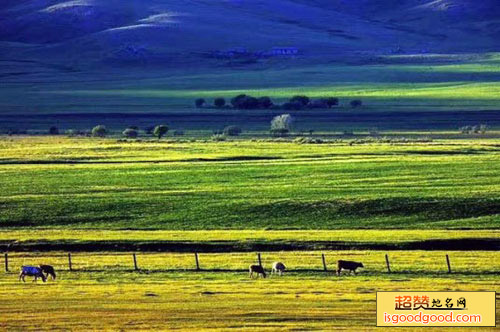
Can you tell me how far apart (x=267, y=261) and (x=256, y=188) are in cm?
1823

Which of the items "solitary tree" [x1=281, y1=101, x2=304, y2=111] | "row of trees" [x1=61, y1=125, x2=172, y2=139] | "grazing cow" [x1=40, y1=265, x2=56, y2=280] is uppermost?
"grazing cow" [x1=40, y1=265, x2=56, y2=280]

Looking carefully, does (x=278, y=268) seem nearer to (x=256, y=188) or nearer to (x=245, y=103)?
(x=256, y=188)

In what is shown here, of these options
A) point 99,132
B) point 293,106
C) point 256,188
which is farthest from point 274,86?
point 256,188

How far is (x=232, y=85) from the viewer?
550 feet

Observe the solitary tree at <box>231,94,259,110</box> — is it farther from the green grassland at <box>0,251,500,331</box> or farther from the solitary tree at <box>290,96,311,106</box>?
the green grassland at <box>0,251,500,331</box>

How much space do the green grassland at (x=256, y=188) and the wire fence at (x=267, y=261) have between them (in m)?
6.77

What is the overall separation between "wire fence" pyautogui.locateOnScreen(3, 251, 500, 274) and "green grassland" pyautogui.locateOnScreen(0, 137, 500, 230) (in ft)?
22.2

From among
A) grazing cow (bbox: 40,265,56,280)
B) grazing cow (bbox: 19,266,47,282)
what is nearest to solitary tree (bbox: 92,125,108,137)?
grazing cow (bbox: 40,265,56,280)

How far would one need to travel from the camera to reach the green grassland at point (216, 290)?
23.4 m

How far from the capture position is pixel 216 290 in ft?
90.2

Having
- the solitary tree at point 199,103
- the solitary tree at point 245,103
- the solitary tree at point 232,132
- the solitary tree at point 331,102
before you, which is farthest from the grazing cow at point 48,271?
the solitary tree at point 199,103

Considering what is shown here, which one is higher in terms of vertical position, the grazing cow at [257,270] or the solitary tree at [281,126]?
the grazing cow at [257,270]

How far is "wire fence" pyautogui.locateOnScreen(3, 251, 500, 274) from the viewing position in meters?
31.6

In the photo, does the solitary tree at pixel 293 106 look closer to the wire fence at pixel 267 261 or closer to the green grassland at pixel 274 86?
the green grassland at pixel 274 86
